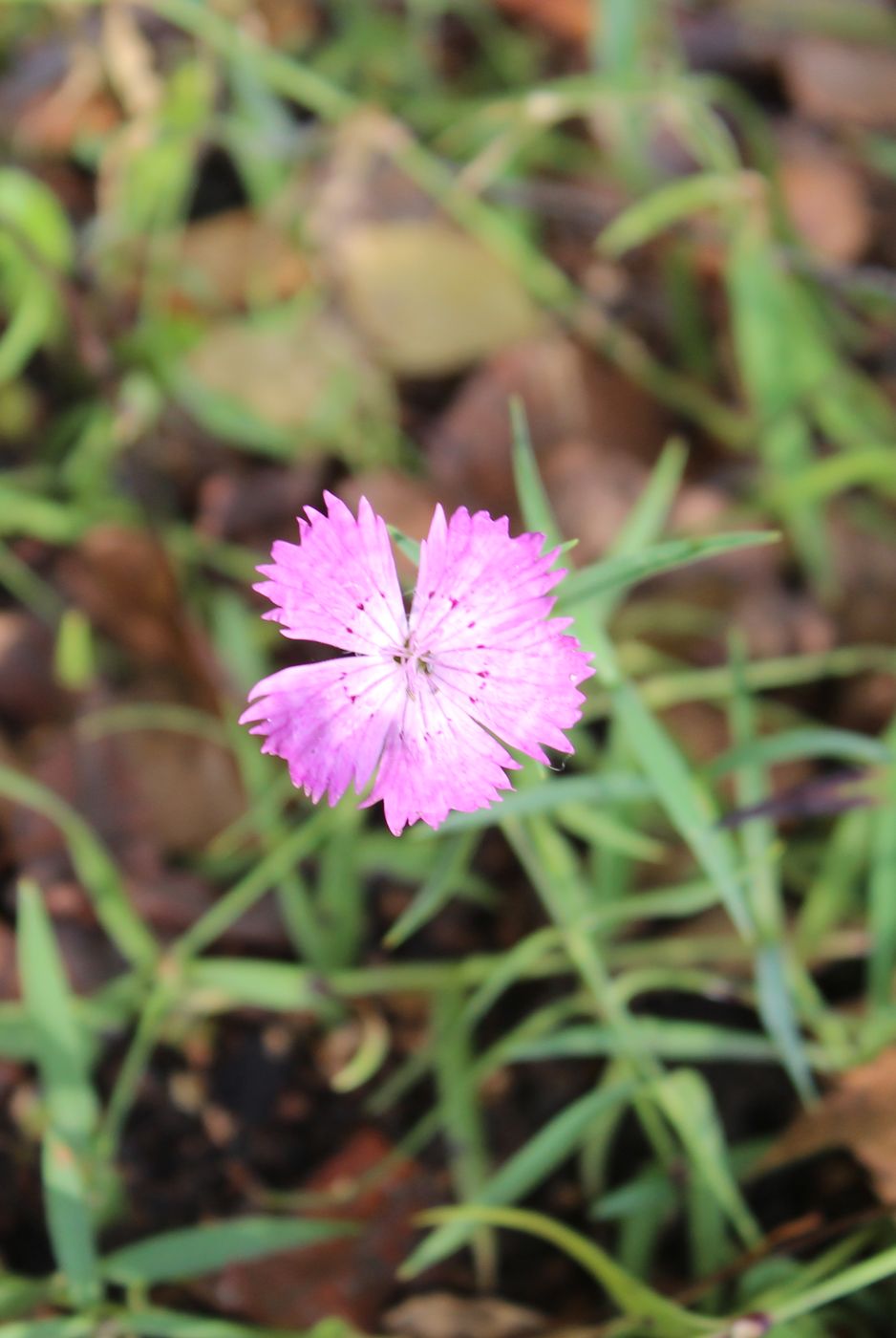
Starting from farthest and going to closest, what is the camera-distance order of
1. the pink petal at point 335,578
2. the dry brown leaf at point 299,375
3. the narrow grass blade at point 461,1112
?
the dry brown leaf at point 299,375 < the narrow grass blade at point 461,1112 < the pink petal at point 335,578

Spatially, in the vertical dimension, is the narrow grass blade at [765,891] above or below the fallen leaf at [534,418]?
below

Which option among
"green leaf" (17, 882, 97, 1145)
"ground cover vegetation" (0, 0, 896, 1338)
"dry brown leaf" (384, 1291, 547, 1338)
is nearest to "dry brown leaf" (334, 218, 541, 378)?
"ground cover vegetation" (0, 0, 896, 1338)

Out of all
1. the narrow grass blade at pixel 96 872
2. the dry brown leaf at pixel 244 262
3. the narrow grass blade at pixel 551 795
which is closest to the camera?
the narrow grass blade at pixel 551 795

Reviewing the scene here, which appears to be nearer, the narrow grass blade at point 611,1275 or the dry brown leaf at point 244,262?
the narrow grass blade at point 611,1275

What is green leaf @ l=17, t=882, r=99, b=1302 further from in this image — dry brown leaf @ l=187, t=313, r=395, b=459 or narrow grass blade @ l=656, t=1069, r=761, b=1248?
dry brown leaf @ l=187, t=313, r=395, b=459

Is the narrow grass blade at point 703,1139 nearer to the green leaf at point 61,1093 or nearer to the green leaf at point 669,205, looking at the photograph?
the green leaf at point 61,1093

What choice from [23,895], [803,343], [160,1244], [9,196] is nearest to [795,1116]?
[160,1244]

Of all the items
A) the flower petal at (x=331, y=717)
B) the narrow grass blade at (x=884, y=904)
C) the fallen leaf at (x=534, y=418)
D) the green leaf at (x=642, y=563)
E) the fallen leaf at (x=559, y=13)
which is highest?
the fallen leaf at (x=559, y=13)

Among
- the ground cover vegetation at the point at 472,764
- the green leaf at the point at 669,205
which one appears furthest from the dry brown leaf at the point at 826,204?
the green leaf at the point at 669,205
